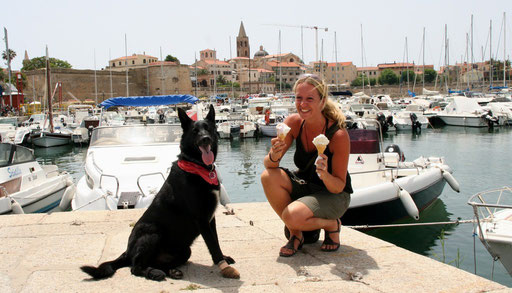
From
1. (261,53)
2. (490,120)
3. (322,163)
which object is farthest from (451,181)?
(261,53)

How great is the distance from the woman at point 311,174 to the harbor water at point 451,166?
233 cm

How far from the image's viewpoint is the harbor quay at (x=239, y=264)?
10.8 feet

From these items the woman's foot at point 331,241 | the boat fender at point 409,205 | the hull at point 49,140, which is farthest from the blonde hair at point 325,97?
the hull at point 49,140

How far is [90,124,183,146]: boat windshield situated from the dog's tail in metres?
5.93

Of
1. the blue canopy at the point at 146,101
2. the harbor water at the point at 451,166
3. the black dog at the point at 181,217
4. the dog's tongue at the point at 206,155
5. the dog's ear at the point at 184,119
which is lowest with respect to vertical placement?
the harbor water at the point at 451,166

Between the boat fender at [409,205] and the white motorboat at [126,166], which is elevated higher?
the white motorboat at [126,166]

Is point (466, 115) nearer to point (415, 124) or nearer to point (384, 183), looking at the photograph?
point (415, 124)

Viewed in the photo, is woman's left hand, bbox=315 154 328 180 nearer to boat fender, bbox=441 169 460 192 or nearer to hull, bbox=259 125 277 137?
boat fender, bbox=441 169 460 192

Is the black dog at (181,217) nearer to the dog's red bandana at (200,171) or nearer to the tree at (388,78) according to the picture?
the dog's red bandana at (200,171)

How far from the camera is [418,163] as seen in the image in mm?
11914

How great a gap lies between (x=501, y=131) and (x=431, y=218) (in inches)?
1160

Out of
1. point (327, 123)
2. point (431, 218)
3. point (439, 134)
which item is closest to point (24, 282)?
point (327, 123)

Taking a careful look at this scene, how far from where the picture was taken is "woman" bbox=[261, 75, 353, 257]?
12.7 feet

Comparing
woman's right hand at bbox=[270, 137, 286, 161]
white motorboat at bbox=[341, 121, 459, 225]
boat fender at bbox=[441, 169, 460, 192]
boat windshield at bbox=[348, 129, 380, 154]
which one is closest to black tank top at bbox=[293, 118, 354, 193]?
woman's right hand at bbox=[270, 137, 286, 161]
